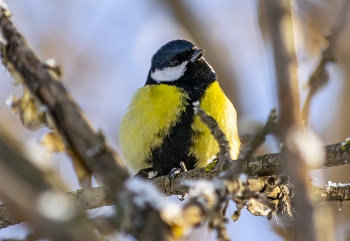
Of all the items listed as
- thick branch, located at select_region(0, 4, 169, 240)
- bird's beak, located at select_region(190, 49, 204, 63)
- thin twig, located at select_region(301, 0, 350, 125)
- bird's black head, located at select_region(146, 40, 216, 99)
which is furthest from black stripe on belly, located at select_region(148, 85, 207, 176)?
thin twig, located at select_region(301, 0, 350, 125)

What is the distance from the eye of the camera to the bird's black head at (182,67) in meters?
3.20

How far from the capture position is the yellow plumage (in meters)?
2.84

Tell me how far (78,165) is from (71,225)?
2.65ft

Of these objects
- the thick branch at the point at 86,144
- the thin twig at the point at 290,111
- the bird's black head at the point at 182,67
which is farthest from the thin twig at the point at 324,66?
the bird's black head at the point at 182,67

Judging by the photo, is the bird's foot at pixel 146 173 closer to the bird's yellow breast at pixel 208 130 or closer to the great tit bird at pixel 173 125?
the great tit bird at pixel 173 125

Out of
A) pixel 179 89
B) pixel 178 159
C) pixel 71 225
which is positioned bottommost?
pixel 71 225

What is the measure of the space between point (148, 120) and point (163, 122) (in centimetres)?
12

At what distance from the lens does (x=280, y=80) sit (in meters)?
0.68

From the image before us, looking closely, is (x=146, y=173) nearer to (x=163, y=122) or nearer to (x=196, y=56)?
(x=163, y=122)

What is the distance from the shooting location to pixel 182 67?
3.28 meters

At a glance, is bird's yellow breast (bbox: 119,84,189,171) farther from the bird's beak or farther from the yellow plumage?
the bird's beak

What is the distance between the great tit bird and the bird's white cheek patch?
0.09ft

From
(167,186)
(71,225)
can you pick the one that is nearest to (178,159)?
(167,186)

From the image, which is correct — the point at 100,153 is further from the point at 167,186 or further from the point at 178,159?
the point at 178,159
